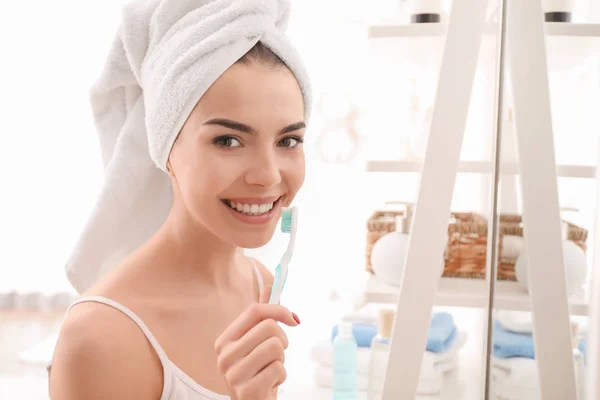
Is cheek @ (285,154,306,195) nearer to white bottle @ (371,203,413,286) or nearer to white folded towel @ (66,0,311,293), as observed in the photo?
white folded towel @ (66,0,311,293)

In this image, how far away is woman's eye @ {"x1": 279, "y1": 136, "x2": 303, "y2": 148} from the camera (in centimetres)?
65

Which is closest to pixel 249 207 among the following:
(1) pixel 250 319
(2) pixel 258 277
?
(1) pixel 250 319

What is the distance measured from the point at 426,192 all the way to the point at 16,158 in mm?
1827

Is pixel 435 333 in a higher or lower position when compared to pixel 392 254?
lower

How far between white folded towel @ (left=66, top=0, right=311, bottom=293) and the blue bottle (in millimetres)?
659

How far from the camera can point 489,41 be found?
43.6 inches

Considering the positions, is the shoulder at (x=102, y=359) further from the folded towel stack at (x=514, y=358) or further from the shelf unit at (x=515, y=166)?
the folded towel stack at (x=514, y=358)

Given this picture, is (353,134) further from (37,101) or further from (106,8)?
(37,101)

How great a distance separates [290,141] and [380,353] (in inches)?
30.1

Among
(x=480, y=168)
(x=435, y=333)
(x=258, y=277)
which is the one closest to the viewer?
(x=258, y=277)

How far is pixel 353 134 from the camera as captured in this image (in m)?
1.90

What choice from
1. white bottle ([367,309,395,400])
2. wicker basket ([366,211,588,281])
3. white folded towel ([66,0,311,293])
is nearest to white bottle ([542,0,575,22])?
wicker basket ([366,211,588,281])

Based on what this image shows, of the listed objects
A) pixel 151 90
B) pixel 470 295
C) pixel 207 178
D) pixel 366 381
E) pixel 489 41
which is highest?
pixel 489 41

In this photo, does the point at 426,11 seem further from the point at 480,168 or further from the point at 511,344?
the point at 511,344
